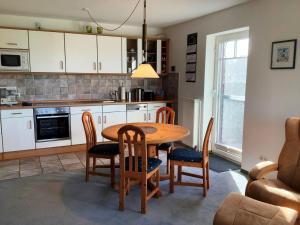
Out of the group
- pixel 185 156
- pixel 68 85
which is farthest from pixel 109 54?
pixel 185 156

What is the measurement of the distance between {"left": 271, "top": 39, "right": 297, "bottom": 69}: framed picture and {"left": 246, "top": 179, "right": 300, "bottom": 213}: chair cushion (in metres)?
1.39

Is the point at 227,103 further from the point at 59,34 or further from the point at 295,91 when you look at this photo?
the point at 59,34

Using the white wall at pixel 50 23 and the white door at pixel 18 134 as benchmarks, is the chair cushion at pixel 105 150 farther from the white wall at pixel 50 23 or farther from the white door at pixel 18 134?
the white wall at pixel 50 23

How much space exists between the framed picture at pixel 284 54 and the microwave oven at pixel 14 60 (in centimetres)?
388

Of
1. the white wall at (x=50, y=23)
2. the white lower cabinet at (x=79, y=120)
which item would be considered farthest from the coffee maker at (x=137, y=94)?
the white wall at (x=50, y=23)

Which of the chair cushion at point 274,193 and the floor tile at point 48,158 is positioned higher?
the chair cushion at point 274,193

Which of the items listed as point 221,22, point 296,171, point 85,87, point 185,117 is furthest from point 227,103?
point 85,87

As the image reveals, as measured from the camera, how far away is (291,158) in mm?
2594

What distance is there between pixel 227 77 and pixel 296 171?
2.23 metres

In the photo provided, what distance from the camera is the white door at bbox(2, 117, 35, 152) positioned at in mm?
4273

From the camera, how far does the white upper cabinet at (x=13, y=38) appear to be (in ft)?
14.2

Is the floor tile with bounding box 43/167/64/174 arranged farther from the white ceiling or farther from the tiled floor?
the white ceiling

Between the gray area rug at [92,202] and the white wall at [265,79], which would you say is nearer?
the gray area rug at [92,202]

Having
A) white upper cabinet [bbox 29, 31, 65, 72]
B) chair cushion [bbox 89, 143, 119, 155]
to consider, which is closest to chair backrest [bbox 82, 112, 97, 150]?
chair cushion [bbox 89, 143, 119, 155]
